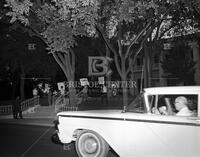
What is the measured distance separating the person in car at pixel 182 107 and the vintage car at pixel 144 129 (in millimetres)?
82

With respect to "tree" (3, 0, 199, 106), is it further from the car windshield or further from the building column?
the building column

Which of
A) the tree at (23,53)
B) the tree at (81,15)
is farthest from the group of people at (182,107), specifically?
the tree at (23,53)

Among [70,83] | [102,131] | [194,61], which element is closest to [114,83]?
[194,61]

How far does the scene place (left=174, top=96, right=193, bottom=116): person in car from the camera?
7312 mm

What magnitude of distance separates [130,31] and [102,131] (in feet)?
56.5

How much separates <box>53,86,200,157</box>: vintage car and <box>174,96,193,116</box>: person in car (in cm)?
8

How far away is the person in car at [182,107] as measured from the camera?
7.31 meters

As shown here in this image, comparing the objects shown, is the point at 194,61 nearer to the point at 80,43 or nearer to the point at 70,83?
the point at 80,43

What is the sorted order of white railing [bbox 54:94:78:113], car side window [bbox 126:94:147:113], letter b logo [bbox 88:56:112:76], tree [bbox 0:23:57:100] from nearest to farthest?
car side window [bbox 126:94:147:113] < white railing [bbox 54:94:78:113] < tree [bbox 0:23:57:100] < letter b logo [bbox 88:56:112:76]

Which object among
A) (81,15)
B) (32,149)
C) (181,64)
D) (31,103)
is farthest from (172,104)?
(181,64)

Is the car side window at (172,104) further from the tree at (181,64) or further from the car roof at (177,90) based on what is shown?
the tree at (181,64)

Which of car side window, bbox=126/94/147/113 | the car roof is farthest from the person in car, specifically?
car side window, bbox=126/94/147/113

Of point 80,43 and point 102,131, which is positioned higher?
point 80,43

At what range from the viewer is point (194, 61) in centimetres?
4634
